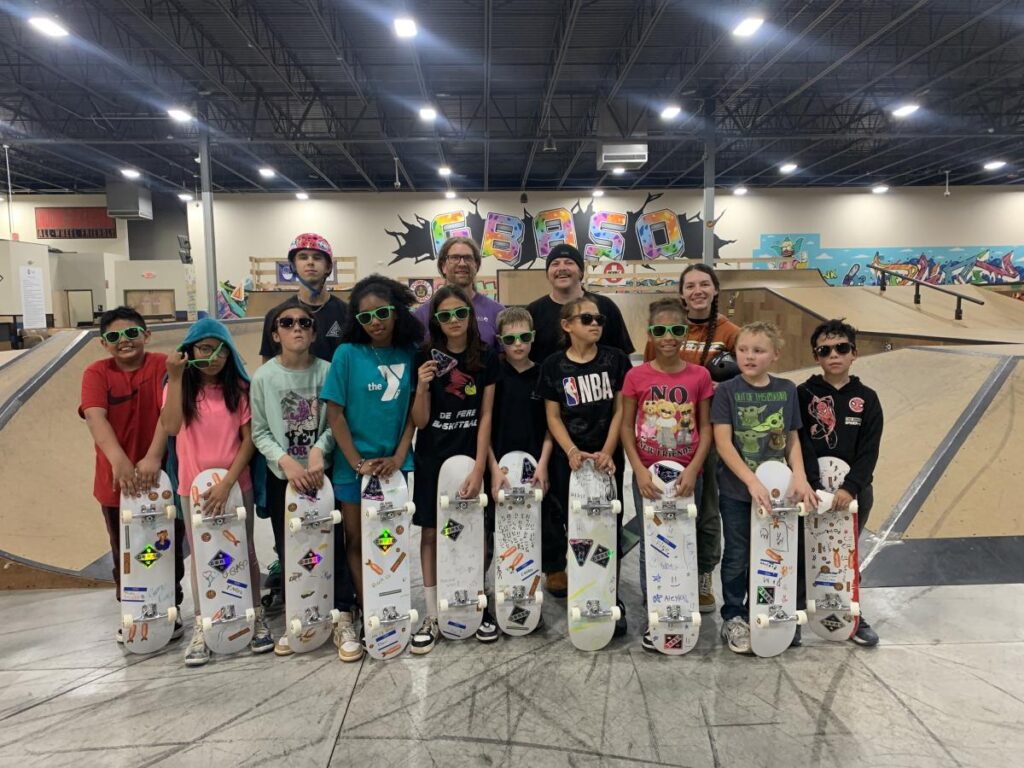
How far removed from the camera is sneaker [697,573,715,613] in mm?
2617

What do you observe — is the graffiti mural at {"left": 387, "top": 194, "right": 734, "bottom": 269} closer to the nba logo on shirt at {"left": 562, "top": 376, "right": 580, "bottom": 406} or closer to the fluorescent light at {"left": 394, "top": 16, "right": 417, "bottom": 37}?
the fluorescent light at {"left": 394, "top": 16, "right": 417, "bottom": 37}

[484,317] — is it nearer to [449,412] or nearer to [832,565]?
[449,412]

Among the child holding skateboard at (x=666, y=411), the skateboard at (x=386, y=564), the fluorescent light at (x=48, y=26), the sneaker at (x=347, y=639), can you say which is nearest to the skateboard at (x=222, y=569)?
the sneaker at (x=347, y=639)

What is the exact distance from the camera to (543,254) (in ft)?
60.9

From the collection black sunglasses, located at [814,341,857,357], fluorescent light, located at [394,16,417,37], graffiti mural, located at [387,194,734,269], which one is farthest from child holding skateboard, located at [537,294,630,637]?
graffiti mural, located at [387,194,734,269]

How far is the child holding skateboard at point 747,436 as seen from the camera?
2.29 metres

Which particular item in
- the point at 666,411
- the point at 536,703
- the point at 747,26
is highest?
the point at 747,26

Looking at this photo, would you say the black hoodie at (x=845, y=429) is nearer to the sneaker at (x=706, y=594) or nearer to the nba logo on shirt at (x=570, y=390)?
the sneaker at (x=706, y=594)

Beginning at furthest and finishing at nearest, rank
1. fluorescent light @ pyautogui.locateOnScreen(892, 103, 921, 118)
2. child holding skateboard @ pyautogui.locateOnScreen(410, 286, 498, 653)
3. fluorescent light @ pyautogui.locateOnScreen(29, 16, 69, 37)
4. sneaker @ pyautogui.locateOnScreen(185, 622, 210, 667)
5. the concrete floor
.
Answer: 1. fluorescent light @ pyautogui.locateOnScreen(892, 103, 921, 118)
2. fluorescent light @ pyautogui.locateOnScreen(29, 16, 69, 37)
3. child holding skateboard @ pyautogui.locateOnScreen(410, 286, 498, 653)
4. sneaker @ pyautogui.locateOnScreen(185, 622, 210, 667)
5. the concrete floor

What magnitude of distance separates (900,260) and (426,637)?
21421 mm

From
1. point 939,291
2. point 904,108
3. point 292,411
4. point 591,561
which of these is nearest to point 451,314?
point 292,411

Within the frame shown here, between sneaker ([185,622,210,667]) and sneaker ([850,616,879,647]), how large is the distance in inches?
103

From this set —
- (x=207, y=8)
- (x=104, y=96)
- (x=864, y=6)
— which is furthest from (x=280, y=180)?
(x=864, y=6)

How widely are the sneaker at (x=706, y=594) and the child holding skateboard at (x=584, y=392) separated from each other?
15.9 inches
